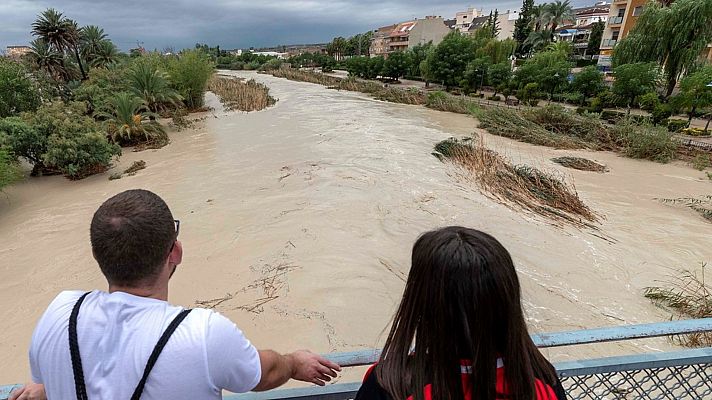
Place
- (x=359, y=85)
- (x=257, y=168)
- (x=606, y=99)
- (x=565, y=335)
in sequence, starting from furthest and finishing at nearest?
(x=359, y=85), (x=606, y=99), (x=257, y=168), (x=565, y=335)

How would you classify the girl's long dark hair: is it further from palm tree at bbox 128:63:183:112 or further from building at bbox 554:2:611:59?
building at bbox 554:2:611:59

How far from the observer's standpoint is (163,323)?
1052 mm

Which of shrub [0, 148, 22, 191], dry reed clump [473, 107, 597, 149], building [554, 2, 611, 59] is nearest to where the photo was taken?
shrub [0, 148, 22, 191]

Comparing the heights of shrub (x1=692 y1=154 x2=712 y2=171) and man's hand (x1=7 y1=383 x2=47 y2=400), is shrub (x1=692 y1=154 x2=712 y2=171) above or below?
below

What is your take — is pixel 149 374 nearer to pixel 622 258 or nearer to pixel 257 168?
pixel 622 258

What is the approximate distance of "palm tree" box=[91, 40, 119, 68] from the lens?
30.5m

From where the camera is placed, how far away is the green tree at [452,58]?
3466 centimetres

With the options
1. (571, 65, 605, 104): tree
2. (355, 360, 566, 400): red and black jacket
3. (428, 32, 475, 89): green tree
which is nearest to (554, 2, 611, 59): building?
(428, 32, 475, 89): green tree

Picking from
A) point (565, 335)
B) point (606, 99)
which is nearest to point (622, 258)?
point (565, 335)

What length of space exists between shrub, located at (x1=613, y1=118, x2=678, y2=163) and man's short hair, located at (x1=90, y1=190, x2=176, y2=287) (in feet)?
56.6

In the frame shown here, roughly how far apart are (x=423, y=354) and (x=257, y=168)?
1145 centimetres

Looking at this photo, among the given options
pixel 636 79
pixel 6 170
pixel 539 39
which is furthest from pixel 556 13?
pixel 6 170

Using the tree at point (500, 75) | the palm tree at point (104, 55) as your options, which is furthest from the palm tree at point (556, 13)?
the palm tree at point (104, 55)

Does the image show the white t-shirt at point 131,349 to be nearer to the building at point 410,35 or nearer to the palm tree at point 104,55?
the palm tree at point 104,55
